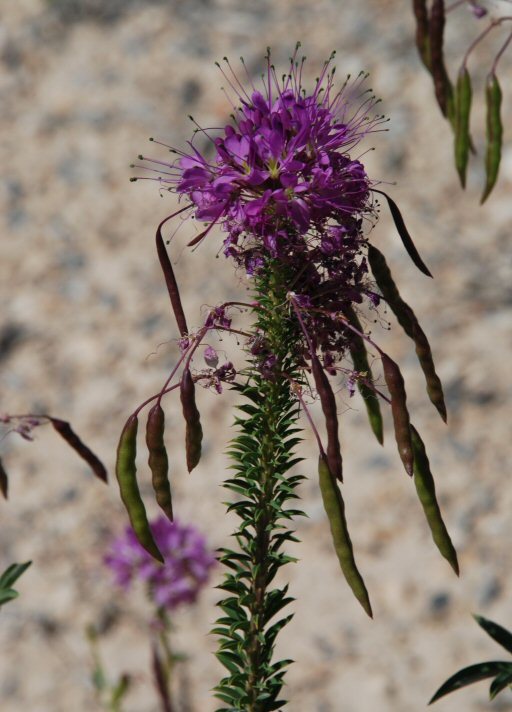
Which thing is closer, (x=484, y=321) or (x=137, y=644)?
(x=137, y=644)

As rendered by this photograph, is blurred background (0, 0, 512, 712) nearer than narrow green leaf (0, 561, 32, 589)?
No

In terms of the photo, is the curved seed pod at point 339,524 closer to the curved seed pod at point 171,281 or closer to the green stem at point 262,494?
the green stem at point 262,494

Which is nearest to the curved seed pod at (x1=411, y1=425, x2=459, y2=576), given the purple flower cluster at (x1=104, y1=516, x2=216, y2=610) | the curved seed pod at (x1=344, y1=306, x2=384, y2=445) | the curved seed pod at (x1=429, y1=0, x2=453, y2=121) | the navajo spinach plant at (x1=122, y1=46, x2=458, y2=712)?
the navajo spinach plant at (x1=122, y1=46, x2=458, y2=712)

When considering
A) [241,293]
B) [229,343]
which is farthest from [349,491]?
[241,293]

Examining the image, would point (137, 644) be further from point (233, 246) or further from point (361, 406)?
point (233, 246)

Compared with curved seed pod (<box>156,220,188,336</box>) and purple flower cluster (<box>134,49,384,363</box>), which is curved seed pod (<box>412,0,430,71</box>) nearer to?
purple flower cluster (<box>134,49,384,363</box>)

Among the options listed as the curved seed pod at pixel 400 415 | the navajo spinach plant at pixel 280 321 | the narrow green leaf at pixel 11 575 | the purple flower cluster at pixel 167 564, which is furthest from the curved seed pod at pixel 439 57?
the purple flower cluster at pixel 167 564

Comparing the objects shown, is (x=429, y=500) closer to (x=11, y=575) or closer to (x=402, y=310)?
(x=402, y=310)
